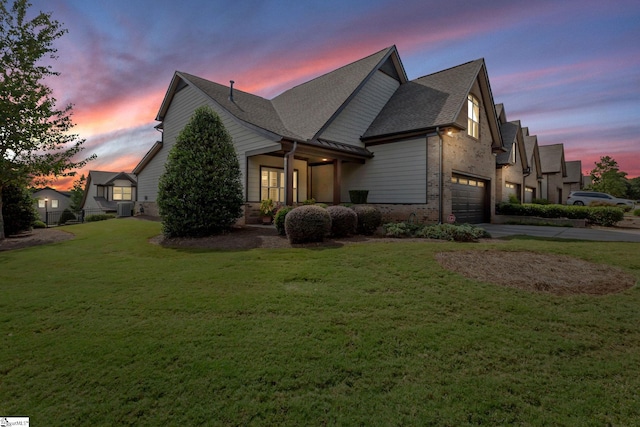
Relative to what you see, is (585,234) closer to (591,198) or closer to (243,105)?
(243,105)

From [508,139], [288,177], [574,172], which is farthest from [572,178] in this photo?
[288,177]

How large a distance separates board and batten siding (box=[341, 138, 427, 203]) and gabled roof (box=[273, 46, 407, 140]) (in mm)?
2899

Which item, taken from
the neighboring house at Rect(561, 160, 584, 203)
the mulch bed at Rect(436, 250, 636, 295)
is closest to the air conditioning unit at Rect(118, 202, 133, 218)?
the mulch bed at Rect(436, 250, 636, 295)

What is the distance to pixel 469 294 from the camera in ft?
14.9

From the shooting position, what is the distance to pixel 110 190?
34469 mm

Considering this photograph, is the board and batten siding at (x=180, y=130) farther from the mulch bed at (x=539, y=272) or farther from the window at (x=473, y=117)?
the window at (x=473, y=117)

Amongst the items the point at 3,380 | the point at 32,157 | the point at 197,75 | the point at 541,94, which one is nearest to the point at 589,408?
the point at 3,380

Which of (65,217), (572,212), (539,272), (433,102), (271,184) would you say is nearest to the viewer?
(539,272)

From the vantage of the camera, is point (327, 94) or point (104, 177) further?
point (104, 177)

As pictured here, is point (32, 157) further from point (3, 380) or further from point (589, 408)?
point (589, 408)

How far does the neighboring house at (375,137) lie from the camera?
12492 millimetres

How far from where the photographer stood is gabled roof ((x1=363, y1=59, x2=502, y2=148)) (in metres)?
12.8

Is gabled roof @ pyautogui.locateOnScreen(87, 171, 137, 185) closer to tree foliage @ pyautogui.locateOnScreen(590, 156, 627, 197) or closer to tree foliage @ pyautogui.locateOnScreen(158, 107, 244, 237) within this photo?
tree foliage @ pyautogui.locateOnScreen(158, 107, 244, 237)

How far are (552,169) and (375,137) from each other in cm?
2737
